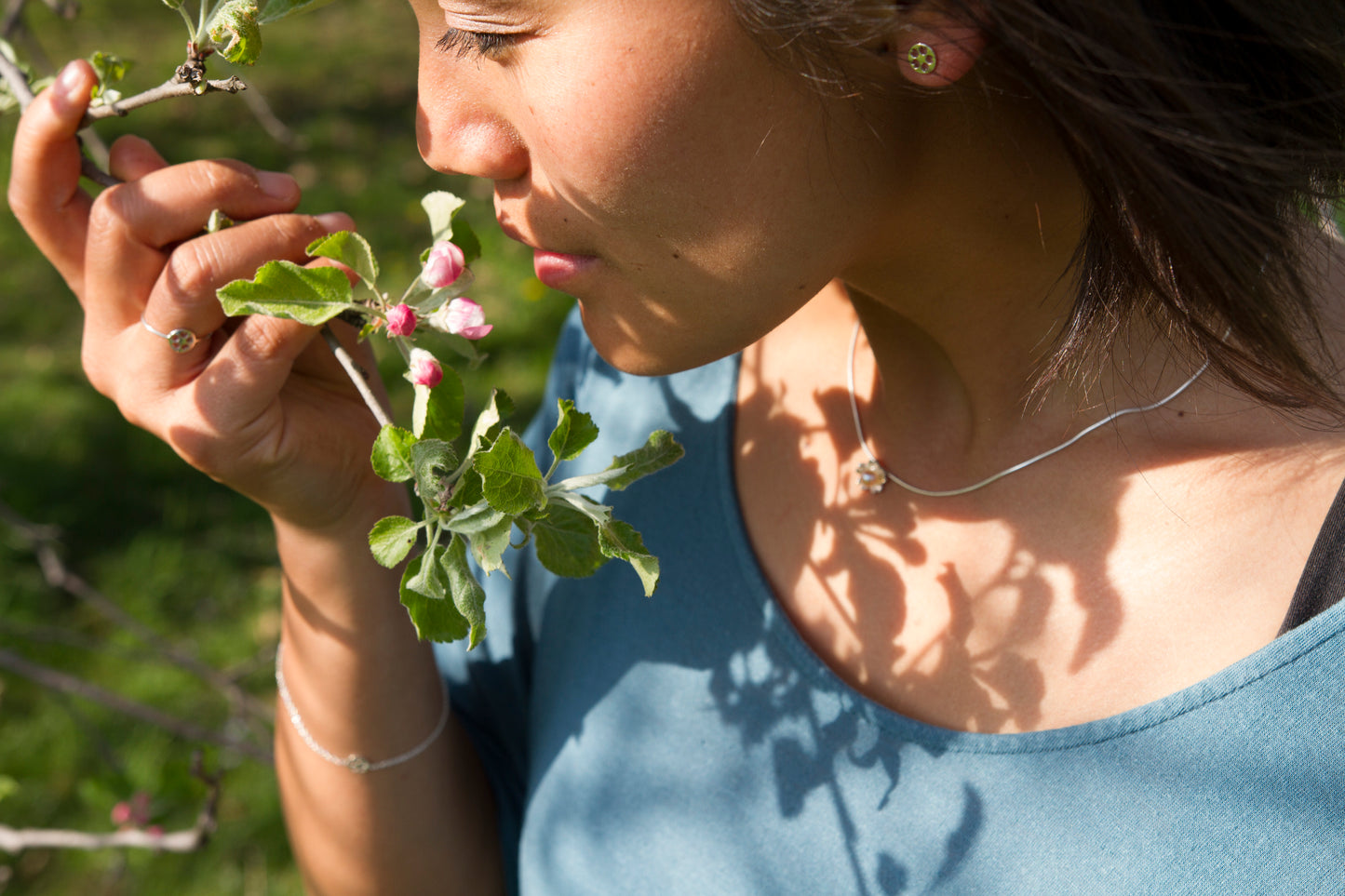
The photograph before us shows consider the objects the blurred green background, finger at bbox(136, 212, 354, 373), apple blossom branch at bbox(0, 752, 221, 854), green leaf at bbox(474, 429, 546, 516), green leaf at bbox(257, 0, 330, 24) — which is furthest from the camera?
the blurred green background

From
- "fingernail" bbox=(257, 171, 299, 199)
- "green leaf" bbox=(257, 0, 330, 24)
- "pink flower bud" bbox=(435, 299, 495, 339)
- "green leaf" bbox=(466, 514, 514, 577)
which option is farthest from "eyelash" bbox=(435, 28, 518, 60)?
"green leaf" bbox=(466, 514, 514, 577)

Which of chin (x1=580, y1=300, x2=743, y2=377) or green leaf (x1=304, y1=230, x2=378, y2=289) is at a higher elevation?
green leaf (x1=304, y1=230, x2=378, y2=289)

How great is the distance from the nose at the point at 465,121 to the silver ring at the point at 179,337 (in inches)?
15.6

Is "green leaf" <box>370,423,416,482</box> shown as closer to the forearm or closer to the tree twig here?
the tree twig

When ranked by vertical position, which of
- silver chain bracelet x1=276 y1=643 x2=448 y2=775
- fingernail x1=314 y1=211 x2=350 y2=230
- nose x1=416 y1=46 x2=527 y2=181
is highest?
nose x1=416 y1=46 x2=527 y2=181

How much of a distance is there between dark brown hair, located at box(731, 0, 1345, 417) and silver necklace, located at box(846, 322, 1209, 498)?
182mm

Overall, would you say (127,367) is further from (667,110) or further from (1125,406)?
(1125,406)

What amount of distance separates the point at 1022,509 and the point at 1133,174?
0.50 m

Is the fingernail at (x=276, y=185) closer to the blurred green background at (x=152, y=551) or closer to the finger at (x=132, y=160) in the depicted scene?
the finger at (x=132, y=160)

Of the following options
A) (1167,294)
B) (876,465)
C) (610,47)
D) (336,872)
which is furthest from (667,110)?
(336,872)

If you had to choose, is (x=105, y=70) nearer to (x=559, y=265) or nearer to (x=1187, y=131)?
(x=559, y=265)

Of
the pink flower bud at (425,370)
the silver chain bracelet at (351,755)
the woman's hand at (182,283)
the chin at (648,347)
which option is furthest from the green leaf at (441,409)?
the silver chain bracelet at (351,755)

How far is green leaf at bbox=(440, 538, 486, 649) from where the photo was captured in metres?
0.95

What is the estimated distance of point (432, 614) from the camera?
1.00 metres
